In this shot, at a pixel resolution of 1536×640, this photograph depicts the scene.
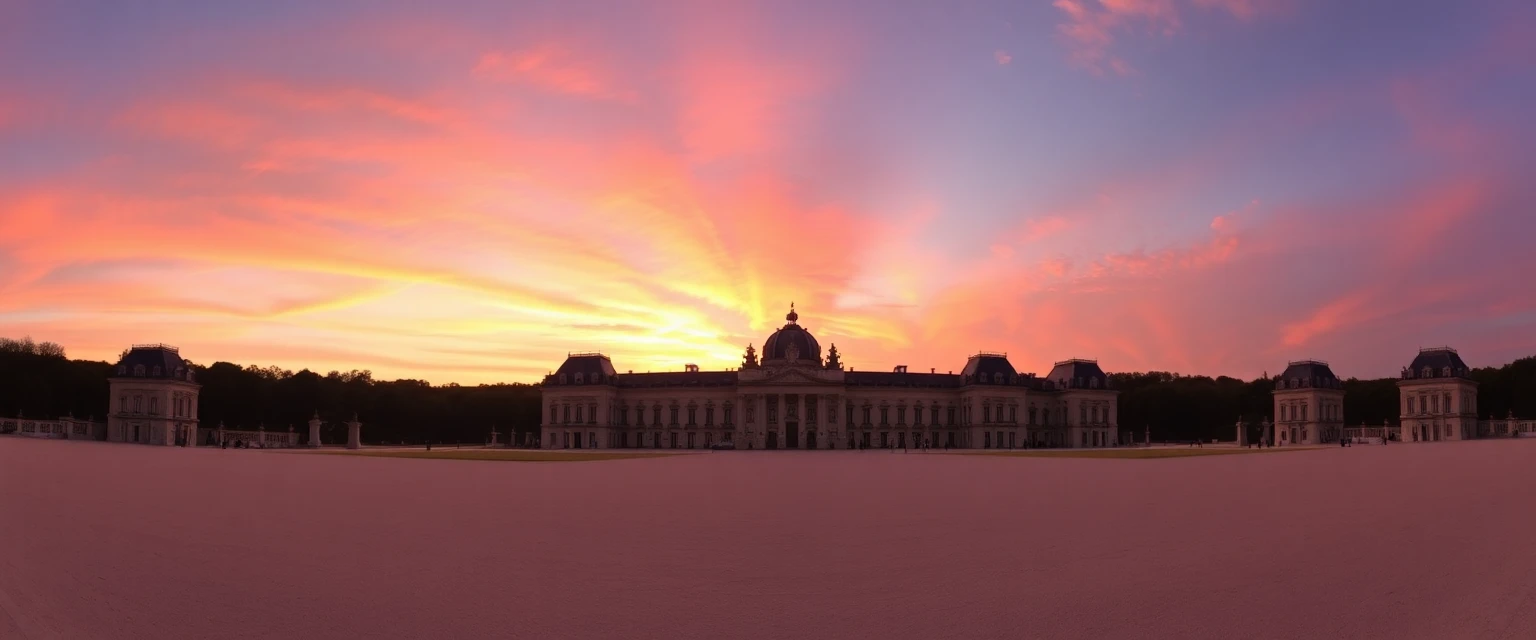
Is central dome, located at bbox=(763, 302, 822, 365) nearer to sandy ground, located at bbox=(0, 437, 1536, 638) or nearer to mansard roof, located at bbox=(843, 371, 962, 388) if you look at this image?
mansard roof, located at bbox=(843, 371, 962, 388)

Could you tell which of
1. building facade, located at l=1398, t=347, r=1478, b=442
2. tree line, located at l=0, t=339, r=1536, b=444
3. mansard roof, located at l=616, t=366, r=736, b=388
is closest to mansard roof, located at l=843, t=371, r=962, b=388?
mansard roof, located at l=616, t=366, r=736, b=388

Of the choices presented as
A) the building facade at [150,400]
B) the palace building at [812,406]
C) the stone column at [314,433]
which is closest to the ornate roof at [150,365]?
the building facade at [150,400]

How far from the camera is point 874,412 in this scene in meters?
130

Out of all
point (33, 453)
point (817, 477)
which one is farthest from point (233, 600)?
point (33, 453)

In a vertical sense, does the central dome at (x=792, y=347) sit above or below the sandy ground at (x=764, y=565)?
above

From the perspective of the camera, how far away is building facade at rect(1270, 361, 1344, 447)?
126 m

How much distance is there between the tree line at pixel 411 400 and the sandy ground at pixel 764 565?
94784 millimetres

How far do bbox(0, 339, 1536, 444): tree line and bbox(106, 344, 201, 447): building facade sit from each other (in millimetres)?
5919

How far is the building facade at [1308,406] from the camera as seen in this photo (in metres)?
126

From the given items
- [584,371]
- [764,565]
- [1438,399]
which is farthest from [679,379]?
[764,565]

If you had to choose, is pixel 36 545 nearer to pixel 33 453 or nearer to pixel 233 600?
pixel 233 600

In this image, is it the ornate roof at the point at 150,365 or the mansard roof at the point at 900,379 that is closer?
the ornate roof at the point at 150,365

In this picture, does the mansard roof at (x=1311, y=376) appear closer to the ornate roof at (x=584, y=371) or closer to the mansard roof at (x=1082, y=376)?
the mansard roof at (x=1082, y=376)

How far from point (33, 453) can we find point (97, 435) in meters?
59.3
